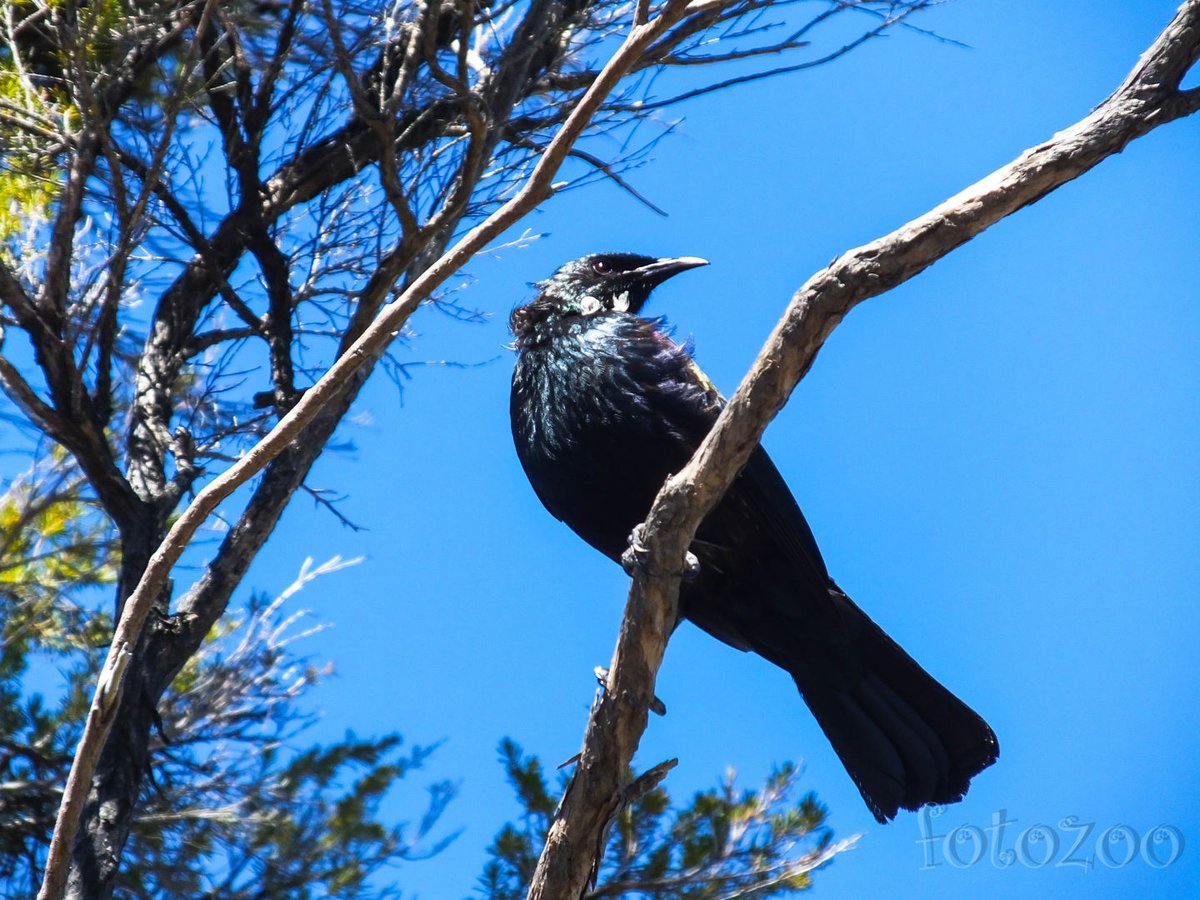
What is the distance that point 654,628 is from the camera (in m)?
2.77

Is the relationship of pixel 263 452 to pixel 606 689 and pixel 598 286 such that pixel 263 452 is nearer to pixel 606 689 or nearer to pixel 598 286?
pixel 606 689

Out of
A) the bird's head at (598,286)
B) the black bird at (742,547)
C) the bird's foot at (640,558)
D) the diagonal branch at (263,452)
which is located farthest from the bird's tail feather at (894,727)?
the diagonal branch at (263,452)

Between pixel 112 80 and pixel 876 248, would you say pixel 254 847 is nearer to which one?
pixel 112 80

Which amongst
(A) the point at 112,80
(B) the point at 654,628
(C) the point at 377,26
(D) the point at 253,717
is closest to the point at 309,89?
(C) the point at 377,26

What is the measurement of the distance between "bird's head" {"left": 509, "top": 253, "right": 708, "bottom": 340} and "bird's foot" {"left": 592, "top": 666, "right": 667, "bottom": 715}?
1416mm

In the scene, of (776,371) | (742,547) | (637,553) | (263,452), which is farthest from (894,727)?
(263,452)

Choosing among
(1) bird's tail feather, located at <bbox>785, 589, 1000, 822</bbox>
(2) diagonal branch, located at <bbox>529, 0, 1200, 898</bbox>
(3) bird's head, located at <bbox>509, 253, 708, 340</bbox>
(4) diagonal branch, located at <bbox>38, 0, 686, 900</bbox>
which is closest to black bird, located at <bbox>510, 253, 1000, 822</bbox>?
(1) bird's tail feather, located at <bbox>785, 589, 1000, 822</bbox>

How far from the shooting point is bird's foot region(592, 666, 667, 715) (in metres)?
2.85

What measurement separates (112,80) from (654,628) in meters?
2.58

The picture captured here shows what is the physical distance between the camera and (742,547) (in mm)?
3582

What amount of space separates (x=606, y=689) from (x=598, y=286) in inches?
71.3

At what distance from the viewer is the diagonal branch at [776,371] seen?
252 centimetres

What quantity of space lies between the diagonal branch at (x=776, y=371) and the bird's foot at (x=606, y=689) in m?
0.06

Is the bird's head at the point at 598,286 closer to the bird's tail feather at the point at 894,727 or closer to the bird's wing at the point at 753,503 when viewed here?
the bird's wing at the point at 753,503
